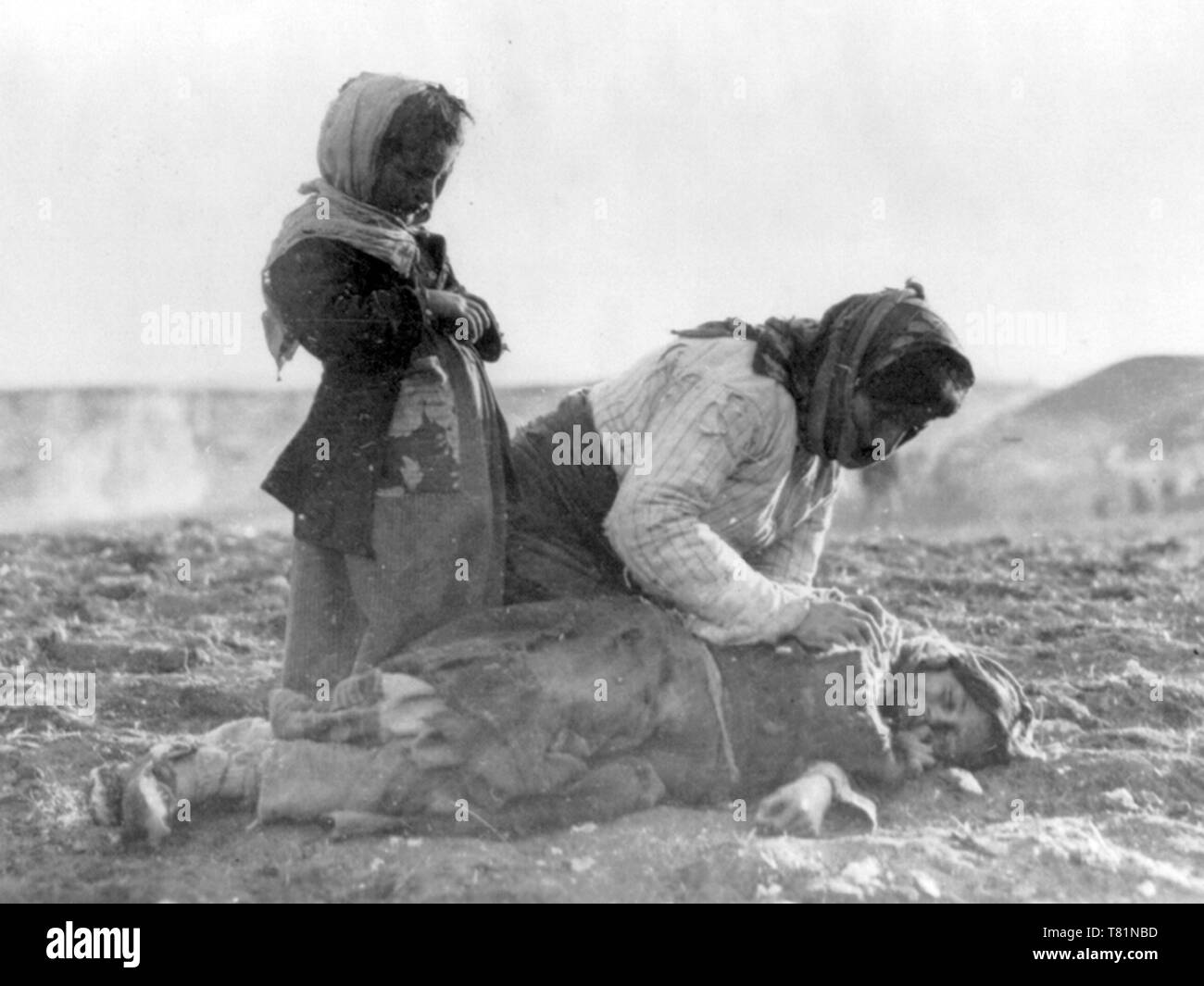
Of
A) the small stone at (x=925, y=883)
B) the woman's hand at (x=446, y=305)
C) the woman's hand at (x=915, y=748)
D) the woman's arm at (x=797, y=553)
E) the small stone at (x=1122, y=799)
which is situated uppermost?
the woman's hand at (x=446, y=305)

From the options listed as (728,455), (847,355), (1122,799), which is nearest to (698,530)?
(728,455)

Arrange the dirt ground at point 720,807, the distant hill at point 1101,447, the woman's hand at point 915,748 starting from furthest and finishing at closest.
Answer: the distant hill at point 1101,447, the woman's hand at point 915,748, the dirt ground at point 720,807

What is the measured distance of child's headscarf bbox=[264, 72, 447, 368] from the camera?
474 centimetres

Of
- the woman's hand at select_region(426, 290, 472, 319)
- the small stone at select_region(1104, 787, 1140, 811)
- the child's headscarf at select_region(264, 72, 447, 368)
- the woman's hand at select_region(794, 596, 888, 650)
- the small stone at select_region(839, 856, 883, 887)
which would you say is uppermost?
the child's headscarf at select_region(264, 72, 447, 368)

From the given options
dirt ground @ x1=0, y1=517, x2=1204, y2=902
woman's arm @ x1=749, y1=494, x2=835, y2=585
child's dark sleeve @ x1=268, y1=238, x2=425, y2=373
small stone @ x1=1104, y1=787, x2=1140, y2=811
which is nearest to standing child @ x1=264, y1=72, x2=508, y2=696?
child's dark sleeve @ x1=268, y1=238, x2=425, y2=373

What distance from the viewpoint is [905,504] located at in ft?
20.0

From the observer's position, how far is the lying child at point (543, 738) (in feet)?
15.1

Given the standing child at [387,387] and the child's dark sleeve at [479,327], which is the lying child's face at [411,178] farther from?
the child's dark sleeve at [479,327]

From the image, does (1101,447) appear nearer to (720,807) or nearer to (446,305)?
(720,807)

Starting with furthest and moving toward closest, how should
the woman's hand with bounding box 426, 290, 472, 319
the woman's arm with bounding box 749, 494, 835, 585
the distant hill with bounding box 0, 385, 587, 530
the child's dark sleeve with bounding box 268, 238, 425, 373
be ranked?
the distant hill with bounding box 0, 385, 587, 530
the woman's arm with bounding box 749, 494, 835, 585
the woman's hand with bounding box 426, 290, 472, 319
the child's dark sleeve with bounding box 268, 238, 425, 373

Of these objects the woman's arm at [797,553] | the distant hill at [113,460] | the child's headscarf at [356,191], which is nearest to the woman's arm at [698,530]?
the woman's arm at [797,553]

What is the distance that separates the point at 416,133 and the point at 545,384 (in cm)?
97

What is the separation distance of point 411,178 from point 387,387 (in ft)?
1.78

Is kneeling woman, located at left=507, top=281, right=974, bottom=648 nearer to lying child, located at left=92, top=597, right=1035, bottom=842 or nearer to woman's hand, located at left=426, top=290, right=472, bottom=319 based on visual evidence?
lying child, located at left=92, top=597, right=1035, bottom=842
